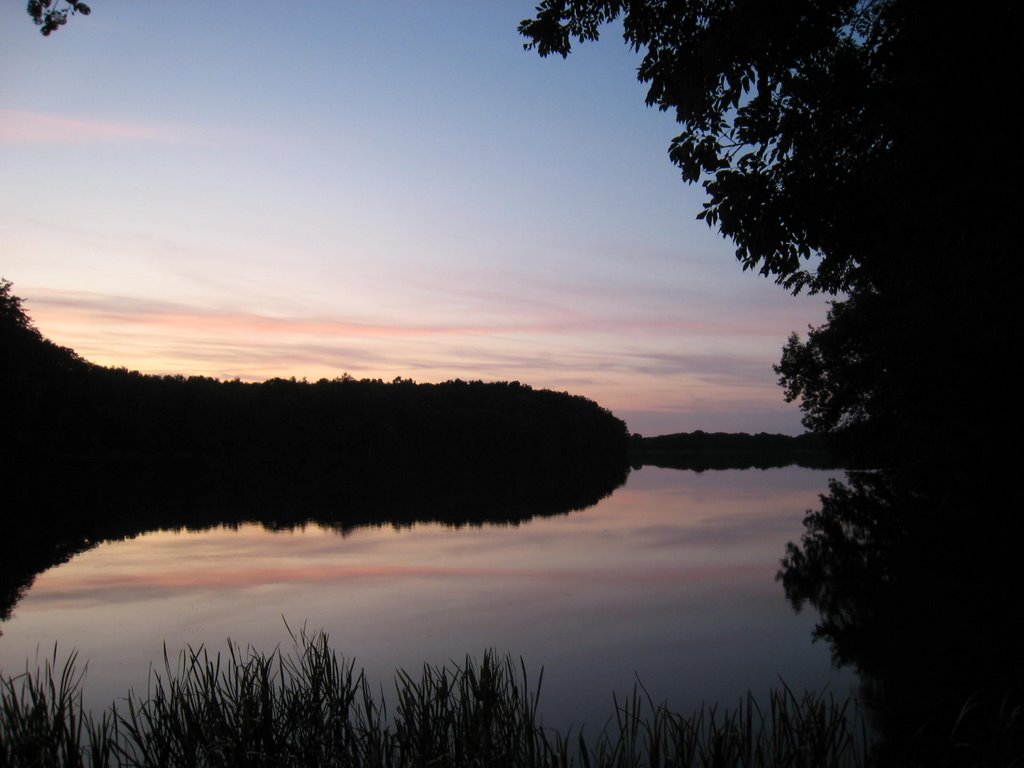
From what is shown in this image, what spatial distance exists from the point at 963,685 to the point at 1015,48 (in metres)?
6.38

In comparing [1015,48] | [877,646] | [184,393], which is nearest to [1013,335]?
[877,646]

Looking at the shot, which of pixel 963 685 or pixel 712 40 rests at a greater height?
pixel 712 40

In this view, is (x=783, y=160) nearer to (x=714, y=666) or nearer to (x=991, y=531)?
(x=714, y=666)

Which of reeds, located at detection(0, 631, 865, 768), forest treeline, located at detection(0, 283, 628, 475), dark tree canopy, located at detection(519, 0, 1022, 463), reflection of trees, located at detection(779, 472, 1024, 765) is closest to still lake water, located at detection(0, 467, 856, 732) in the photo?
reflection of trees, located at detection(779, 472, 1024, 765)

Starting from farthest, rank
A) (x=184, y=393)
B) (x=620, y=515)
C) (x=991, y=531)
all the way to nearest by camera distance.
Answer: (x=184, y=393) → (x=620, y=515) → (x=991, y=531)

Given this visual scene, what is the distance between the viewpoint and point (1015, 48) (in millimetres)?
6023

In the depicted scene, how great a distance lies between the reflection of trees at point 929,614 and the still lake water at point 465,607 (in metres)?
0.61

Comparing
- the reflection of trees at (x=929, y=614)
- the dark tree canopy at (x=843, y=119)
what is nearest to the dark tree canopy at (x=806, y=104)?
the dark tree canopy at (x=843, y=119)

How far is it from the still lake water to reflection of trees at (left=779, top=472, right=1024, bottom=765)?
0.61 meters

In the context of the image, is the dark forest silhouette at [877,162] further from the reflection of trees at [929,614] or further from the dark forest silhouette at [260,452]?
the dark forest silhouette at [260,452]

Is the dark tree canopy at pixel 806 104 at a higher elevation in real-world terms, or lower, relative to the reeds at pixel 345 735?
higher

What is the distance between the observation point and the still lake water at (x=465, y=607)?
10.0 meters

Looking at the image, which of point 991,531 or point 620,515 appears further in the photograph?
point 620,515

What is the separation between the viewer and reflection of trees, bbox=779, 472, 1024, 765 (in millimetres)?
7406
